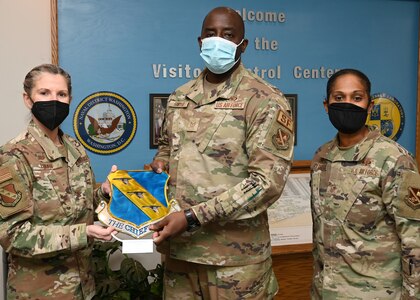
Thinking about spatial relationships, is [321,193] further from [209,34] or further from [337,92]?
[209,34]

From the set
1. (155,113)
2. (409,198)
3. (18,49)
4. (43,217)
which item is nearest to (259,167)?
(409,198)

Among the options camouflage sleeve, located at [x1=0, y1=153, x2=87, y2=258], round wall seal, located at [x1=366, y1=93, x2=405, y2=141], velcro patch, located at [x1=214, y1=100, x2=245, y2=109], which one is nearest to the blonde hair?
camouflage sleeve, located at [x1=0, y1=153, x2=87, y2=258]

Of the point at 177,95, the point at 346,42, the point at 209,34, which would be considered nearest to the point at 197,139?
the point at 177,95

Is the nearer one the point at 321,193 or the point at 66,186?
the point at 66,186

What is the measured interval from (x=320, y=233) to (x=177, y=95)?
848mm

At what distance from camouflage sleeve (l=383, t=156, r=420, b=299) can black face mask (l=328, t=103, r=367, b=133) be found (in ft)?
0.74

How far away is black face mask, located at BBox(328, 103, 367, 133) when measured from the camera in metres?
2.02

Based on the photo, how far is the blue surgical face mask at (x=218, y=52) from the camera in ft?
6.63

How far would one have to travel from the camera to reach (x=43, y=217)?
1.90 m

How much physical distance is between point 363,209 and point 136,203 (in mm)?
869

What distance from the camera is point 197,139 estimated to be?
207 centimetres

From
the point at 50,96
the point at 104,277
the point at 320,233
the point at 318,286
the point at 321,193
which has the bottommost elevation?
the point at 104,277

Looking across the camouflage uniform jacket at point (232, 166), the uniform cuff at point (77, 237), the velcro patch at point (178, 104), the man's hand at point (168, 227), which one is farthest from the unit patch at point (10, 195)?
the velcro patch at point (178, 104)

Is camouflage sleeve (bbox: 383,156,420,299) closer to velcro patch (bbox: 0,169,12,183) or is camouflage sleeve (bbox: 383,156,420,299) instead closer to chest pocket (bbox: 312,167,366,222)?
chest pocket (bbox: 312,167,366,222)
